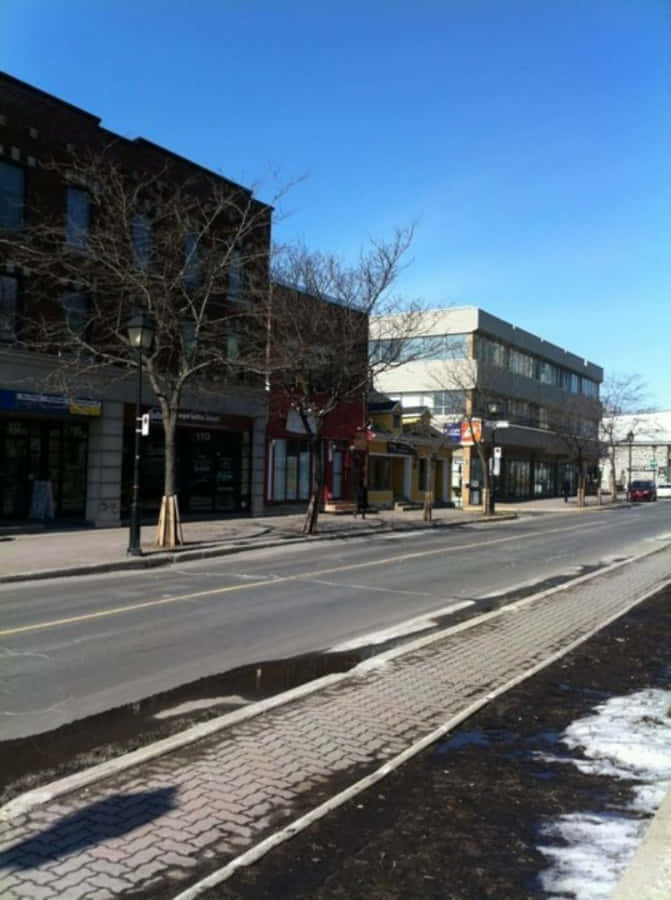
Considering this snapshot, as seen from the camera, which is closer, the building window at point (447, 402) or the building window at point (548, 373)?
the building window at point (447, 402)

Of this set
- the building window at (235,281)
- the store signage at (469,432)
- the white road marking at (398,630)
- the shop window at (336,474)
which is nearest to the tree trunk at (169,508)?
the building window at (235,281)

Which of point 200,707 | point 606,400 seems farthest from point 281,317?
point 606,400

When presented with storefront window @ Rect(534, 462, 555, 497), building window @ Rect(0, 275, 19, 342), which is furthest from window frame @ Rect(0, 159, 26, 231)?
storefront window @ Rect(534, 462, 555, 497)

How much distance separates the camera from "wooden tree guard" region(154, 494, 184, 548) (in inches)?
683

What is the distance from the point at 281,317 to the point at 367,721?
17472mm

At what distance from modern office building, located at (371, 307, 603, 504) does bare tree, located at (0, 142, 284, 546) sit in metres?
20.3

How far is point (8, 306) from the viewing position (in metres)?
19.7

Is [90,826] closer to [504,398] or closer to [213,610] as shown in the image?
[213,610]

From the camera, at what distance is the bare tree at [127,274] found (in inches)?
721

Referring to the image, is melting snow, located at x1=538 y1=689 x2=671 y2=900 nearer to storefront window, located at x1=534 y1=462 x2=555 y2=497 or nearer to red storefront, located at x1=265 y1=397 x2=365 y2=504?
red storefront, located at x1=265 y1=397 x2=365 y2=504

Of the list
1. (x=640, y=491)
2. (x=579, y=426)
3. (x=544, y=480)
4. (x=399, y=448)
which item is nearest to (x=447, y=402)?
(x=579, y=426)

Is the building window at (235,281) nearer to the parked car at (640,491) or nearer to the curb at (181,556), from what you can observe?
the curb at (181,556)

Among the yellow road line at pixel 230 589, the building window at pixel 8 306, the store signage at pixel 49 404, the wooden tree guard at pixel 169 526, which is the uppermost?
the building window at pixel 8 306

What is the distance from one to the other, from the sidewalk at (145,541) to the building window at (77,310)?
214 inches
